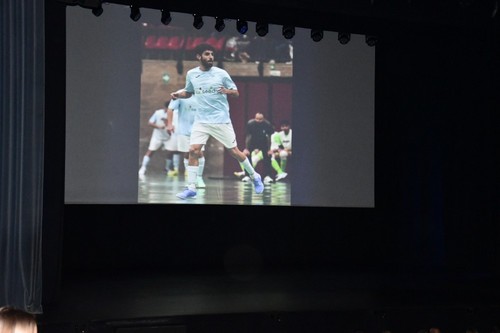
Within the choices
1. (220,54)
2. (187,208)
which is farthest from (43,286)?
(220,54)

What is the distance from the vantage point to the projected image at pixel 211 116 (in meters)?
7.86

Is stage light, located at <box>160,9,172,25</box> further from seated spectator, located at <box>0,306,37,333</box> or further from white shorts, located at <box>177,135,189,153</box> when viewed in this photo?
seated spectator, located at <box>0,306,37,333</box>

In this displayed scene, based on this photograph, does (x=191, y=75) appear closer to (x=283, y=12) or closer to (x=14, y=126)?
(x=283, y=12)

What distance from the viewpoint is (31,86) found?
5.98 m

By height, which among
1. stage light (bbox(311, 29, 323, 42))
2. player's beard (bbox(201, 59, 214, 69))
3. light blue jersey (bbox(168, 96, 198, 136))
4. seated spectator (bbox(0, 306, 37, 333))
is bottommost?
seated spectator (bbox(0, 306, 37, 333))

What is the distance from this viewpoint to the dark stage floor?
5414 millimetres

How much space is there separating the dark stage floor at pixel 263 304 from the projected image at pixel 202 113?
1023mm

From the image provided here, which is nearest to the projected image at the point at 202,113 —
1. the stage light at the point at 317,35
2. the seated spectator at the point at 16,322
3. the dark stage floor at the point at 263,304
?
the stage light at the point at 317,35

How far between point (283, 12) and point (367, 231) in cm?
301

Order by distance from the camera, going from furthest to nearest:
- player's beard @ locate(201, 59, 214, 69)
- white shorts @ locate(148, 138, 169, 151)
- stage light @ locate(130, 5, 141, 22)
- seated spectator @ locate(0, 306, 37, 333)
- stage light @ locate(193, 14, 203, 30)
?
player's beard @ locate(201, 59, 214, 69) → white shorts @ locate(148, 138, 169, 151) → stage light @ locate(193, 14, 203, 30) → stage light @ locate(130, 5, 141, 22) → seated spectator @ locate(0, 306, 37, 333)

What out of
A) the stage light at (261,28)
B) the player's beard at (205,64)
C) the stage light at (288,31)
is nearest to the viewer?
the stage light at (261,28)

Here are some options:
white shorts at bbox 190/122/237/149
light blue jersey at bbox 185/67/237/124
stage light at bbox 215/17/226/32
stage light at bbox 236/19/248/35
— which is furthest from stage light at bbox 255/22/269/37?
white shorts at bbox 190/122/237/149

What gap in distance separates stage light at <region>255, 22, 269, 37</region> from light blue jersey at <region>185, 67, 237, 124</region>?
641 millimetres

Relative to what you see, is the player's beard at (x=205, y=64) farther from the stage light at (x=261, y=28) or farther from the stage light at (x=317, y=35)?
the stage light at (x=317, y=35)
